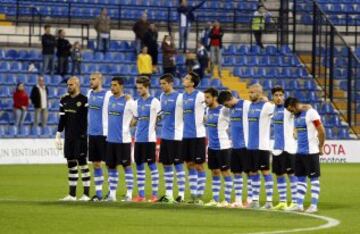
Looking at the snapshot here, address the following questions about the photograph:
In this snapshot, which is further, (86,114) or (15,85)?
(15,85)

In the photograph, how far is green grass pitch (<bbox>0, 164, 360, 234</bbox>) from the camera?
19.0m

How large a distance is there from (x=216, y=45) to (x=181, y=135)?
879 inches

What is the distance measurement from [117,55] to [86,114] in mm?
22580

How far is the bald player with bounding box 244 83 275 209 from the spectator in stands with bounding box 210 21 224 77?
22559mm

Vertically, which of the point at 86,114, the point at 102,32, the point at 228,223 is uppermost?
the point at 102,32

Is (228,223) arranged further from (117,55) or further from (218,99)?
(117,55)

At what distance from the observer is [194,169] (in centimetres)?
2464

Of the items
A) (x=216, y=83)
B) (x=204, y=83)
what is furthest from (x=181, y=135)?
(x=216, y=83)

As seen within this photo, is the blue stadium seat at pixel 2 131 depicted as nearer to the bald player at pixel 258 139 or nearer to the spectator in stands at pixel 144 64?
the spectator in stands at pixel 144 64

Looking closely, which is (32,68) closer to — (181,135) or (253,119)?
(181,135)

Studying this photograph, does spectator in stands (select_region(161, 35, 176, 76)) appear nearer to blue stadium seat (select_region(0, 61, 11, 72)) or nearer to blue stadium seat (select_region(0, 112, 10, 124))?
blue stadium seat (select_region(0, 61, 11, 72))

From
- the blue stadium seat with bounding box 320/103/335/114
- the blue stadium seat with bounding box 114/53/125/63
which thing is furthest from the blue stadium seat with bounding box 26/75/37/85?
the blue stadium seat with bounding box 320/103/335/114

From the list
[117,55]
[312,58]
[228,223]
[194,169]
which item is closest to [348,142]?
[312,58]

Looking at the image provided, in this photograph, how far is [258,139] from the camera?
23.6m
